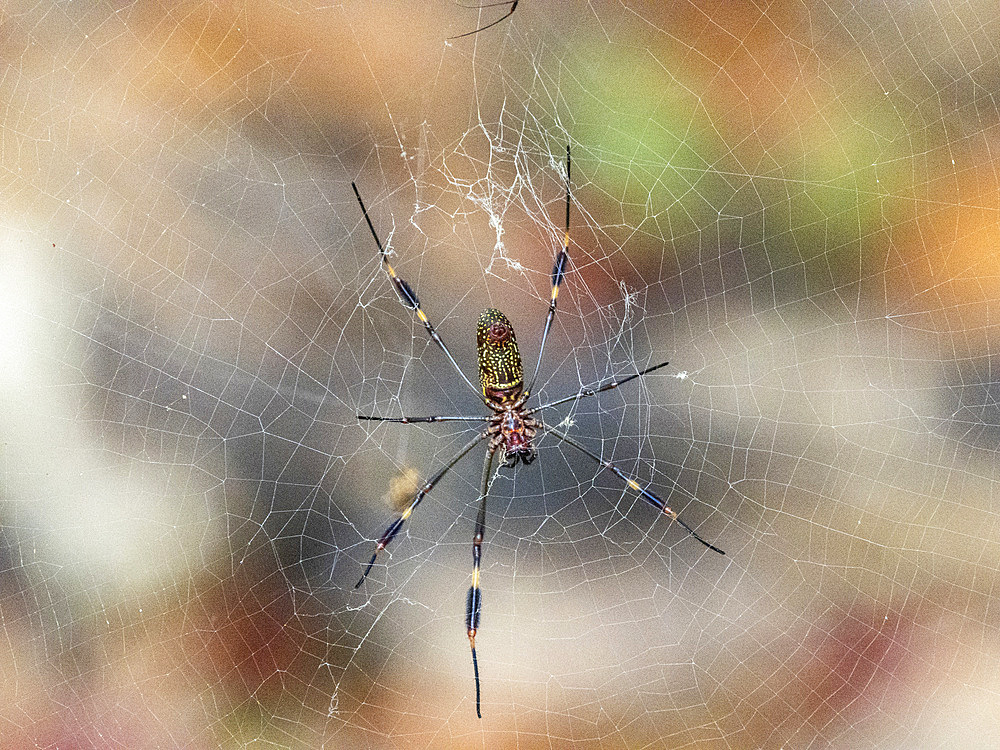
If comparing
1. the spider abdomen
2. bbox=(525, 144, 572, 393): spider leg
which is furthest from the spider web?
the spider abdomen

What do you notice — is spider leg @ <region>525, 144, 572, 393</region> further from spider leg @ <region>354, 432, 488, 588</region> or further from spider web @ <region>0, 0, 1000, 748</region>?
spider leg @ <region>354, 432, 488, 588</region>

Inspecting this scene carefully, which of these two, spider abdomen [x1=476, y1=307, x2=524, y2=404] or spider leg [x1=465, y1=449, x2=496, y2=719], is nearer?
spider abdomen [x1=476, y1=307, x2=524, y2=404]

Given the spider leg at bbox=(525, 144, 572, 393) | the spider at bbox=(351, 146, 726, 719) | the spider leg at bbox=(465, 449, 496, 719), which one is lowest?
the spider leg at bbox=(465, 449, 496, 719)

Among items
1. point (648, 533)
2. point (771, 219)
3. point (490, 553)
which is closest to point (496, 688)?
point (490, 553)

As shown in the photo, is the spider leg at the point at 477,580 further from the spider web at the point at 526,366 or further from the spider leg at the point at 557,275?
the spider leg at the point at 557,275

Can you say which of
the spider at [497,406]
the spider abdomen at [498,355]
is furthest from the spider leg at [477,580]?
the spider abdomen at [498,355]

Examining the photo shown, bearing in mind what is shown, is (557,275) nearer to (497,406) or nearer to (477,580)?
(497,406)
